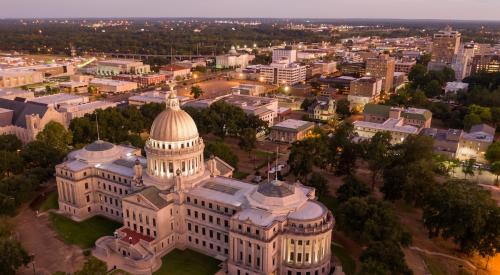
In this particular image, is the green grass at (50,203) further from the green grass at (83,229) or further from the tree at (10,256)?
the tree at (10,256)

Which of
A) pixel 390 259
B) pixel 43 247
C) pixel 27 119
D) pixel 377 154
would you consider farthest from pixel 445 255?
pixel 27 119

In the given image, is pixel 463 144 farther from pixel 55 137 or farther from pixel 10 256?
pixel 55 137

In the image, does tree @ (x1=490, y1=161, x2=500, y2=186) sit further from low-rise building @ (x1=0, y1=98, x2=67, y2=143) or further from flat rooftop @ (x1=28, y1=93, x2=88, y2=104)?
flat rooftop @ (x1=28, y1=93, x2=88, y2=104)

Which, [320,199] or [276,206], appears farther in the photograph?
[320,199]

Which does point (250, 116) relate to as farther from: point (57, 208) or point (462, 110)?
point (462, 110)

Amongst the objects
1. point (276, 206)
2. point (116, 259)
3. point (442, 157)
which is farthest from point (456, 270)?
point (116, 259)

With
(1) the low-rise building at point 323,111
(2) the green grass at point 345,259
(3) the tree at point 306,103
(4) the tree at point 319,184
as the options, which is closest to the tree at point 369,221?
(2) the green grass at point 345,259
